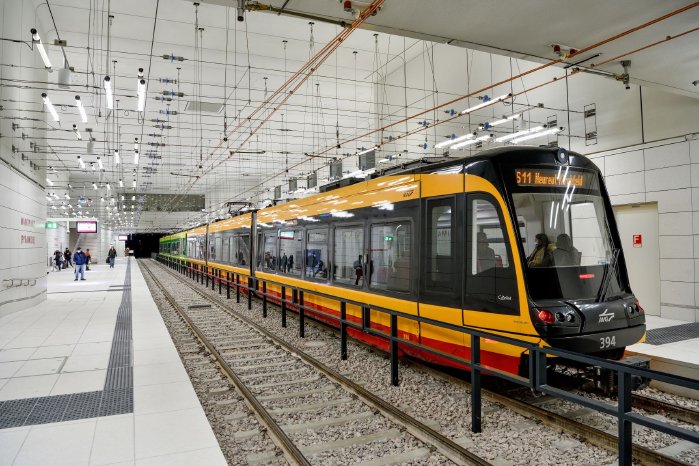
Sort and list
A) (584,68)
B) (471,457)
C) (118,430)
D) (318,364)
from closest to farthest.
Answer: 1. (471,457)
2. (118,430)
3. (318,364)
4. (584,68)

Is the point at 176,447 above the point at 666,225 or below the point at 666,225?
below

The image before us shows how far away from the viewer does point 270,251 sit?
12.1 m

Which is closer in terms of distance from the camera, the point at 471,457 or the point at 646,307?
the point at 471,457

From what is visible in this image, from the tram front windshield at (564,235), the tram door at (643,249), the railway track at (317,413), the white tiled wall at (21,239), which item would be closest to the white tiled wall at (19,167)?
the white tiled wall at (21,239)

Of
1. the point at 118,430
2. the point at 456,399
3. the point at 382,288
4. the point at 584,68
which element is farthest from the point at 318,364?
the point at 584,68

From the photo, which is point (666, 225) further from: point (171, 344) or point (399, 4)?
point (171, 344)

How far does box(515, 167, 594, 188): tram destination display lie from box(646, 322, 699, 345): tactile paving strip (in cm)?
419

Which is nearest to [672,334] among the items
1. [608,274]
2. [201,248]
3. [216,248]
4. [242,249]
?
[608,274]

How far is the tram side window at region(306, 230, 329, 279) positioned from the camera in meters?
8.53

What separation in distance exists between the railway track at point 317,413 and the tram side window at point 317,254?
1558 mm

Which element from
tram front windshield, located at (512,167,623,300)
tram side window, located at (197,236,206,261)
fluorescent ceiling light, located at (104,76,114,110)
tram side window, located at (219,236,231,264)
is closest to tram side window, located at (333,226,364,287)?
tram front windshield, located at (512,167,623,300)

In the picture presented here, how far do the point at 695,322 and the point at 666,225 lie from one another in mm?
2097

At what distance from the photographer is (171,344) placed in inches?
304

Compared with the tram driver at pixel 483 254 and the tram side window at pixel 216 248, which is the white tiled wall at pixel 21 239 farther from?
the tram driver at pixel 483 254
